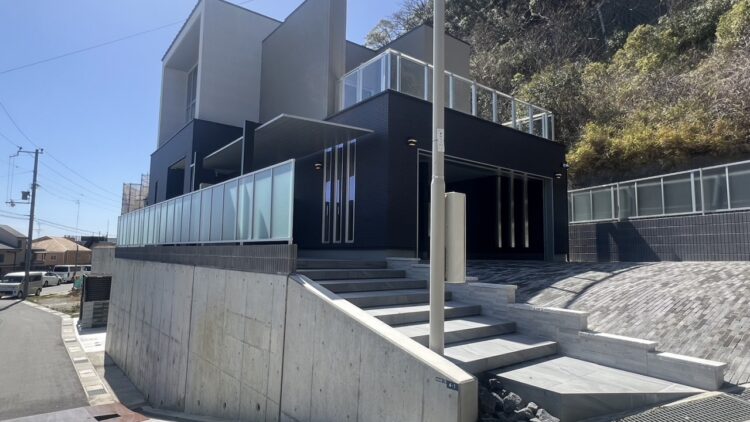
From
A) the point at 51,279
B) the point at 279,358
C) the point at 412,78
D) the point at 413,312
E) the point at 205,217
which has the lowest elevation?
the point at 51,279

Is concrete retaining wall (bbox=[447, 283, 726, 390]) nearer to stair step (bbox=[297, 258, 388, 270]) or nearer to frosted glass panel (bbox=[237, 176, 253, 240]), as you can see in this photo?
stair step (bbox=[297, 258, 388, 270])

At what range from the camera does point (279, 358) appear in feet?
18.5

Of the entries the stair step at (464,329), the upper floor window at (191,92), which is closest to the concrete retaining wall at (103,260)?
the upper floor window at (191,92)

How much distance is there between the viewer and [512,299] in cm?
609

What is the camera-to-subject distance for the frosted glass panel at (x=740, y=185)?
966cm

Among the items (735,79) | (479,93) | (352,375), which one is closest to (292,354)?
(352,375)

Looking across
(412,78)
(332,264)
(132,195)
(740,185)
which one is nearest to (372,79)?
(412,78)

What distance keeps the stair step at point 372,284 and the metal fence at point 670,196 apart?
26.1ft

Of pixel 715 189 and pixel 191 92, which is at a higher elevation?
pixel 191 92

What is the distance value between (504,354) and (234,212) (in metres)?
5.41

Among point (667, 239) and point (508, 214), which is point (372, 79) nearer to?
point (508, 214)

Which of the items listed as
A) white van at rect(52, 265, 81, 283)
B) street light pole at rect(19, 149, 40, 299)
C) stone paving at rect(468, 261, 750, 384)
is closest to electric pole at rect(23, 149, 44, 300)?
street light pole at rect(19, 149, 40, 299)

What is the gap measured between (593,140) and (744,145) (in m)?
4.44

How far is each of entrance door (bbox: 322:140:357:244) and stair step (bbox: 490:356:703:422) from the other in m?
5.51
